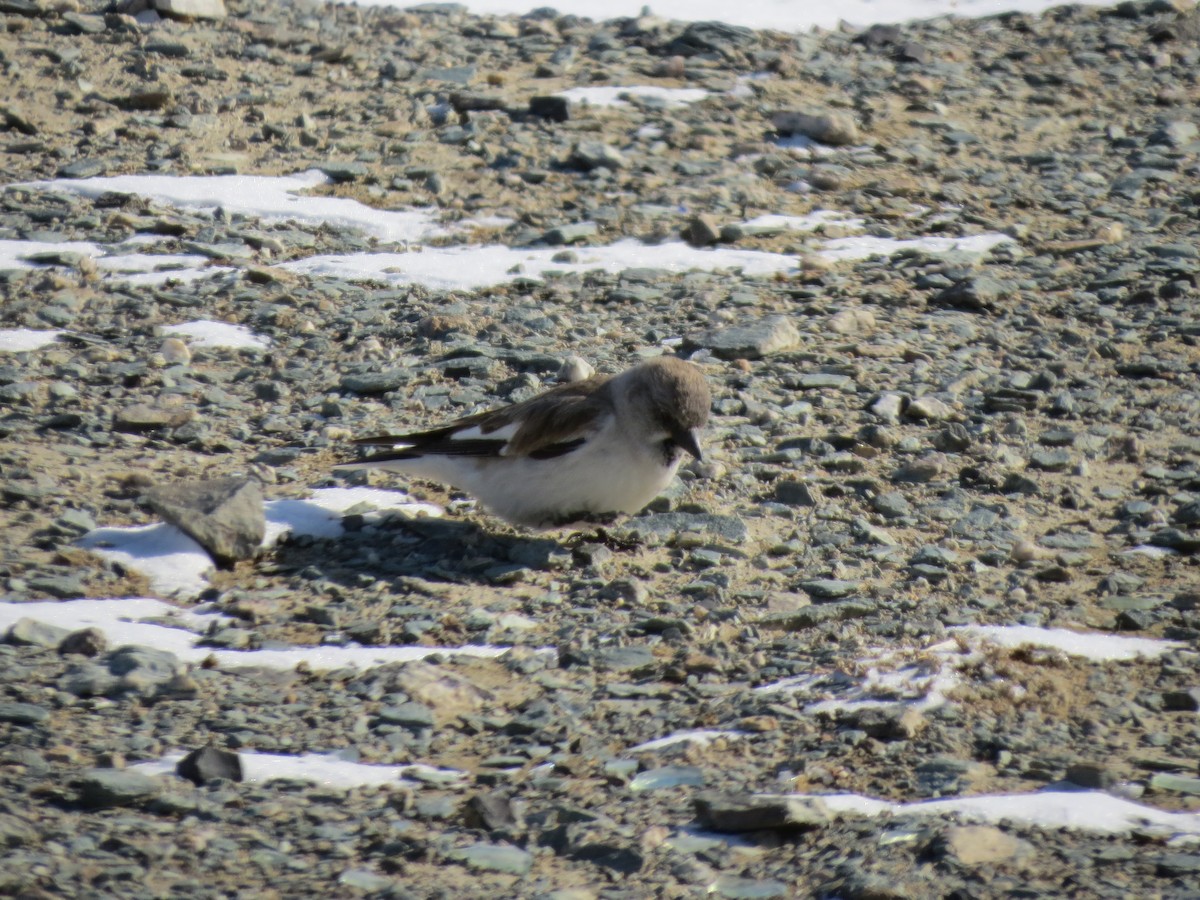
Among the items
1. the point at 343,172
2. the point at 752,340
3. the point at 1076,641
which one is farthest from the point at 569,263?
the point at 1076,641

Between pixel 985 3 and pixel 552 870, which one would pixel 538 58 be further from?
pixel 552 870

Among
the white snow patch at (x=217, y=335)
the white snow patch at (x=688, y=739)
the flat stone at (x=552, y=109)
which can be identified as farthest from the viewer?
the flat stone at (x=552, y=109)

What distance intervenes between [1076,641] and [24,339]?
486 cm

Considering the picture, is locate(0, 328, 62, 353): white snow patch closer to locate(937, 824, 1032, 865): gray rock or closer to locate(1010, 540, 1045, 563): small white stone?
locate(1010, 540, 1045, 563): small white stone

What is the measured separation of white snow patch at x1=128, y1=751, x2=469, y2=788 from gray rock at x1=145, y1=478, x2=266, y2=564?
4.40ft

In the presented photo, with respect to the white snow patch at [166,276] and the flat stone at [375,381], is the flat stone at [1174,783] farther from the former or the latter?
the white snow patch at [166,276]

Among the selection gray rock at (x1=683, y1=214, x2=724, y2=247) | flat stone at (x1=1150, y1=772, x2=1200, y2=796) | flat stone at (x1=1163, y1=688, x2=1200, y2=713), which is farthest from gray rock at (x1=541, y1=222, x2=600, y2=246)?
flat stone at (x1=1150, y1=772, x2=1200, y2=796)

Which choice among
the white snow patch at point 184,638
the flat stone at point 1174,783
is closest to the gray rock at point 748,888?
the flat stone at point 1174,783

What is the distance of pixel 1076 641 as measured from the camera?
470 cm

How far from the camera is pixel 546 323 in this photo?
24.9 feet

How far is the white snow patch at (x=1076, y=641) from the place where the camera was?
15.1 ft

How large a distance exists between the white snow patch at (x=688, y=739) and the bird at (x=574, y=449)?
1402mm

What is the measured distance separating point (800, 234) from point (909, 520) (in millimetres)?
3612

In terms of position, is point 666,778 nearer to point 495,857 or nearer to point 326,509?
point 495,857
